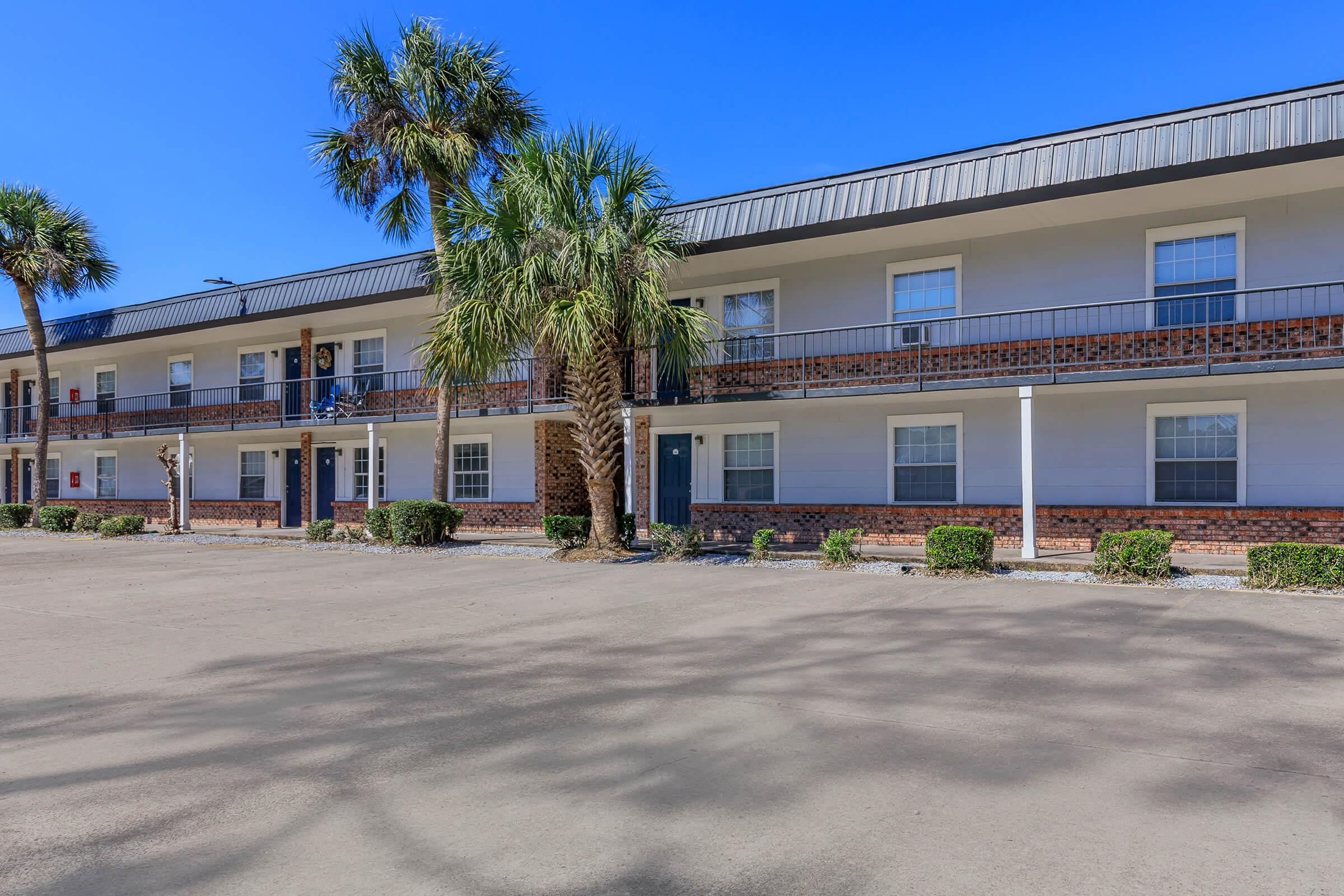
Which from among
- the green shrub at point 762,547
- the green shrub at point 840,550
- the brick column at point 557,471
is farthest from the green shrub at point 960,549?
the brick column at point 557,471

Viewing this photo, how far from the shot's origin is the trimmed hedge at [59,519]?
85.1ft

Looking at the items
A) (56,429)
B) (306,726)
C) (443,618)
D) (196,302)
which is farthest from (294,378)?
(306,726)

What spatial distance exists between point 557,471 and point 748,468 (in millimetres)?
5465

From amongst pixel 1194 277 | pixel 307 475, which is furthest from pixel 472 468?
pixel 1194 277

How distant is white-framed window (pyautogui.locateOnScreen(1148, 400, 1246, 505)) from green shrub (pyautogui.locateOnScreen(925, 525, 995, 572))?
174 inches

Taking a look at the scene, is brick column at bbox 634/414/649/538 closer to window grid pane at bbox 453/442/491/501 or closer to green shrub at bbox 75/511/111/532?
window grid pane at bbox 453/442/491/501

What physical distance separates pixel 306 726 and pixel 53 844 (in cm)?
187

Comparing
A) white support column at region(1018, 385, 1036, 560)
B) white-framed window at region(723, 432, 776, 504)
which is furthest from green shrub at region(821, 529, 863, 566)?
white-framed window at region(723, 432, 776, 504)

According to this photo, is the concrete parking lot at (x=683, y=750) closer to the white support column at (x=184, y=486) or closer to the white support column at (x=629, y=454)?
the white support column at (x=629, y=454)

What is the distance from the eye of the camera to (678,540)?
15.8m

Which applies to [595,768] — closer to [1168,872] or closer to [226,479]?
[1168,872]

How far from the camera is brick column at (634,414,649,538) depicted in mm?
20109

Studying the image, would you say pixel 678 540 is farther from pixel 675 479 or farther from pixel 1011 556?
pixel 1011 556

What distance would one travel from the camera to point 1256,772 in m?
4.72
